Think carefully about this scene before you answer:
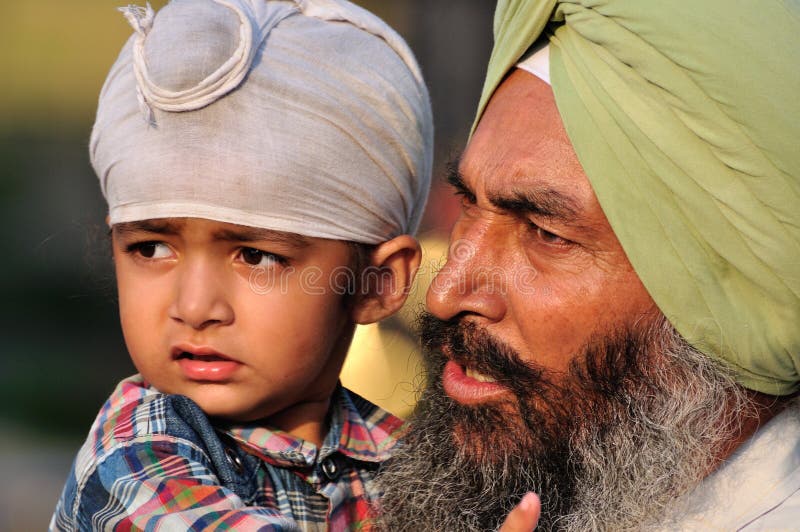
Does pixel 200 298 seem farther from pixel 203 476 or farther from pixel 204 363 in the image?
pixel 203 476

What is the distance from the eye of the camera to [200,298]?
261cm

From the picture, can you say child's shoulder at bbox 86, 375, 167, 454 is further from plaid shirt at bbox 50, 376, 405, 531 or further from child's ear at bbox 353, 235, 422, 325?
child's ear at bbox 353, 235, 422, 325

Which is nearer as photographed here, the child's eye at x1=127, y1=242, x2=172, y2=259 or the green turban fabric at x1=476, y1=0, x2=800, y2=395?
the green turban fabric at x1=476, y1=0, x2=800, y2=395

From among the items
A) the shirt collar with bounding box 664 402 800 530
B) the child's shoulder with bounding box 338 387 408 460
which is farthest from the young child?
the shirt collar with bounding box 664 402 800 530

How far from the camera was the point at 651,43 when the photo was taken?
2.43 m

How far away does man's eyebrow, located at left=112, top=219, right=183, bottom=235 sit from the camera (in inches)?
106

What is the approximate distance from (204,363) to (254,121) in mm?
668

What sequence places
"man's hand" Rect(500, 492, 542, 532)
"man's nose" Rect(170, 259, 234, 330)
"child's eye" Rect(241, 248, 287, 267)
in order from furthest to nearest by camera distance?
"child's eye" Rect(241, 248, 287, 267) < "man's nose" Rect(170, 259, 234, 330) < "man's hand" Rect(500, 492, 542, 532)

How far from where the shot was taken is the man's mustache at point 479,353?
101 inches

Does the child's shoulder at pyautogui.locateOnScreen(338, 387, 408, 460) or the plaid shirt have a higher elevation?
the plaid shirt

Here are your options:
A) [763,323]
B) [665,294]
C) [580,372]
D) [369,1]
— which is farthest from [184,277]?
[369,1]

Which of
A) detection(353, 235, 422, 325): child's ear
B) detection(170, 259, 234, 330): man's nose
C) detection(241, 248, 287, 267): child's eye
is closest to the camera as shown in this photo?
detection(170, 259, 234, 330): man's nose

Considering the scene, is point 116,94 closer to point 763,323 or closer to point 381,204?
point 381,204

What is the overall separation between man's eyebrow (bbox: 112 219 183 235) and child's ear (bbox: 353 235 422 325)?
58 cm
